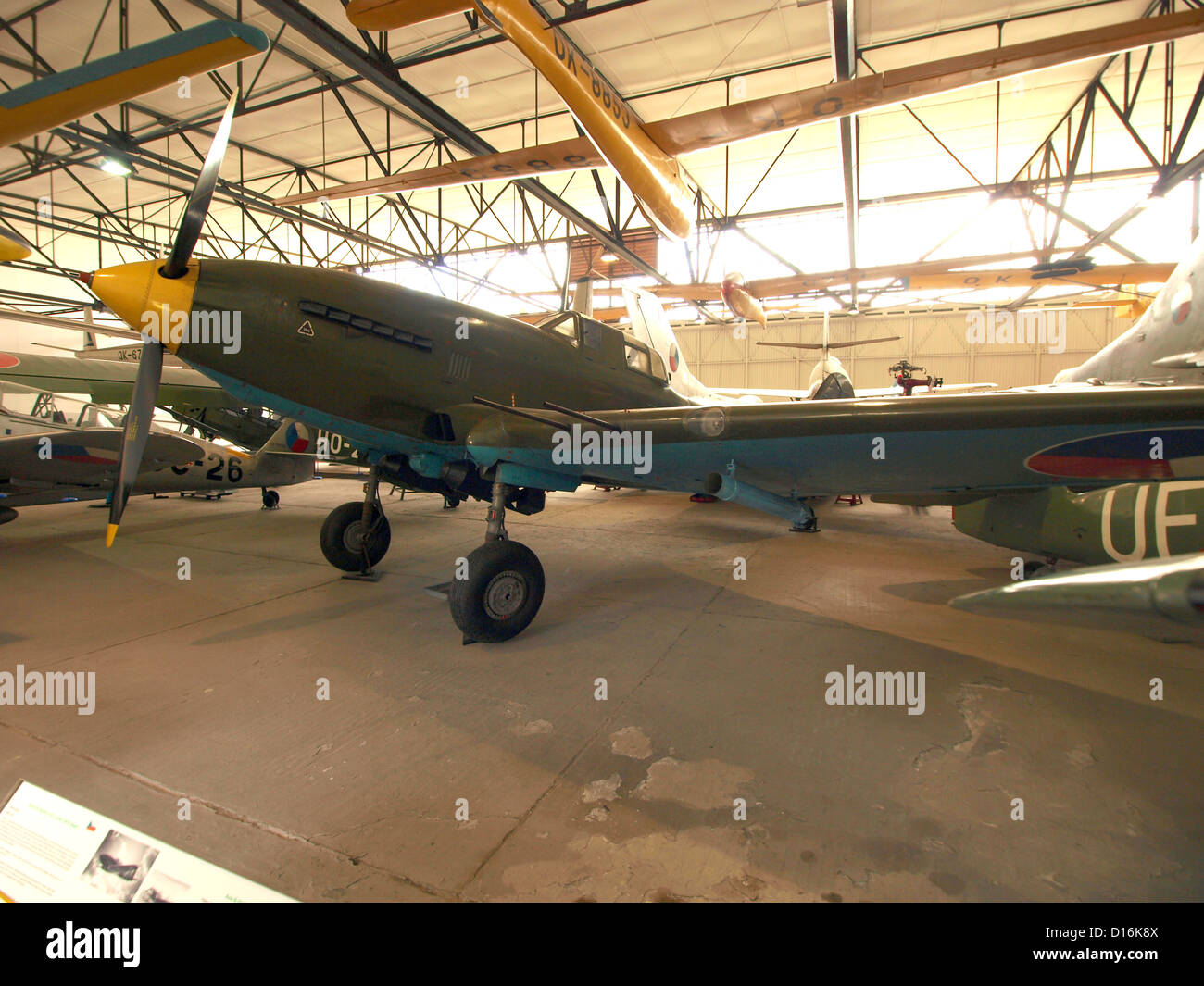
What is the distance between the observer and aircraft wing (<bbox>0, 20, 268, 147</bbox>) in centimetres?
324

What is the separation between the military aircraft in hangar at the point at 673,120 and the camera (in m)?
4.66

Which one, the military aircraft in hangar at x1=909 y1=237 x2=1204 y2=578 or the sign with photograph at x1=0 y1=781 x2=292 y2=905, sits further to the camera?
the military aircraft in hangar at x1=909 y1=237 x2=1204 y2=578

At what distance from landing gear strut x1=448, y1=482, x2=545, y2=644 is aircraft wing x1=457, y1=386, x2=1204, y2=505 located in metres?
0.46

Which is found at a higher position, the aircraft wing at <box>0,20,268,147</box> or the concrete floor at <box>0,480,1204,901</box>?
the aircraft wing at <box>0,20,268,147</box>

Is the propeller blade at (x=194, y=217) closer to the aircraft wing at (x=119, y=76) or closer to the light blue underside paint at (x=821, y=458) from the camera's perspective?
the light blue underside paint at (x=821, y=458)

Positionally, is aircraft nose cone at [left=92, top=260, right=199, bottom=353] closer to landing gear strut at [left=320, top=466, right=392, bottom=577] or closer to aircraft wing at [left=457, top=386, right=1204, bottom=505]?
aircraft wing at [left=457, top=386, right=1204, bottom=505]

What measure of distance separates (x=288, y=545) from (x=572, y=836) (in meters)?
5.44

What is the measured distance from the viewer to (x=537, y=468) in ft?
12.0

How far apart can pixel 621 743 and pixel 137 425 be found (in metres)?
3.43

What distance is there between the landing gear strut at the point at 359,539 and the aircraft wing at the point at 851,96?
14.1 ft

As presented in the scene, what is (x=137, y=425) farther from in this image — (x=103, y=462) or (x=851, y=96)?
(x=851, y=96)

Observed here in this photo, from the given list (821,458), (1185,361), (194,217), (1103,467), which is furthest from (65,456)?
(1185,361)

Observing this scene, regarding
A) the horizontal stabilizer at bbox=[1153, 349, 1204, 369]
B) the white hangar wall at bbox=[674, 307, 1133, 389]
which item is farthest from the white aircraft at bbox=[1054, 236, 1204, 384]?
the white hangar wall at bbox=[674, 307, 1133, 389]
